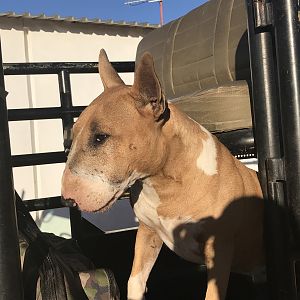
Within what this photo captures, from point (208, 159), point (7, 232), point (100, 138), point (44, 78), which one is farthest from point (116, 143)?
point (44, 78)

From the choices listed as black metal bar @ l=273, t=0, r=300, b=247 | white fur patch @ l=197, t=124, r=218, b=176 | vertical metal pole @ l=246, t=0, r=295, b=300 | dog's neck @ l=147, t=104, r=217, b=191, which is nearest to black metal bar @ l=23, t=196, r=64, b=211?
dog's neck @ l=147, t=104, r=217, b=191

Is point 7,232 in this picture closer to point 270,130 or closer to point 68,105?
point 270,130

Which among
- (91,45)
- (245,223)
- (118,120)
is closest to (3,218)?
(118,120)

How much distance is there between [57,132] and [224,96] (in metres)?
4.03

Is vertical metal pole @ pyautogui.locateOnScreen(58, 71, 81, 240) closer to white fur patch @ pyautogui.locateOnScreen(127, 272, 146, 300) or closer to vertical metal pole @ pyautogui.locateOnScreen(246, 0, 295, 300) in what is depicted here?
white fur patch @ pyautogui.locateOnScreen(127, 272, 146, 300)

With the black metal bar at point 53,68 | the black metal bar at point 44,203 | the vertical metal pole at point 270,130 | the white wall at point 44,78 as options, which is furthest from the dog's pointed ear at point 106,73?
the white wall at point 44,78

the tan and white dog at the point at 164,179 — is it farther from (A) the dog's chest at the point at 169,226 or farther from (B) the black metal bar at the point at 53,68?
(B) the black metal bar at the point at 53,68

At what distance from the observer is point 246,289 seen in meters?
2.70

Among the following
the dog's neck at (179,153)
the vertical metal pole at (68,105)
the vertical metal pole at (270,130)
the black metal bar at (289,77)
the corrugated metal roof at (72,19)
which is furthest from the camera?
the corrugated metal roof at (72,19)

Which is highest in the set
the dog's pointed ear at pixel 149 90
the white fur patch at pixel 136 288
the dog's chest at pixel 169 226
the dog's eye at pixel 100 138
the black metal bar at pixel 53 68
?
the black metal bar at pixel 53 68

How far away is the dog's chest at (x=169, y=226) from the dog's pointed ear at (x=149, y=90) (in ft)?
1.11

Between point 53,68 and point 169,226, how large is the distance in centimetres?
102

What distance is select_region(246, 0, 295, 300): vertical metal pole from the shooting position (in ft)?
5.48

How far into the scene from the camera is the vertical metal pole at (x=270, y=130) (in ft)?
5.48
